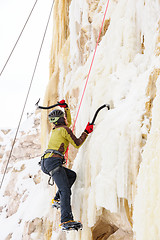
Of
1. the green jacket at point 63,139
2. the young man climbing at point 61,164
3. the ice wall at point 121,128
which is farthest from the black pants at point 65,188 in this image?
the green jacket at point 63,139

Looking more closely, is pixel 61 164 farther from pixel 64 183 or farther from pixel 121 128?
pixel 121 128

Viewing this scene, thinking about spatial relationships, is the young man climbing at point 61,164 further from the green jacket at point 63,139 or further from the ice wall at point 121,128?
the ice wall at point 121,128

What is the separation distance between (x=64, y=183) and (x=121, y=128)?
100 centimetres

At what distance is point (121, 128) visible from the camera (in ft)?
8.22

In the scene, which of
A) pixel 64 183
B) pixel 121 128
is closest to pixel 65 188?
pixel 64 183

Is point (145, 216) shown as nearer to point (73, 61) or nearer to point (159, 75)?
point (159, 75)

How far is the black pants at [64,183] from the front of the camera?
2812 millimetres

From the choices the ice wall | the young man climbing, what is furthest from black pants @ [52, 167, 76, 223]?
the ice wall

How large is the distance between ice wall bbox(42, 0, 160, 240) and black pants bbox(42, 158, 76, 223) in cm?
15

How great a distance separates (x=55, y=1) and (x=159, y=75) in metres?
5.76

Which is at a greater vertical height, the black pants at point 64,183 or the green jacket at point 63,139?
the green jacket at point 63,139

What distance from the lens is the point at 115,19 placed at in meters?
3.52

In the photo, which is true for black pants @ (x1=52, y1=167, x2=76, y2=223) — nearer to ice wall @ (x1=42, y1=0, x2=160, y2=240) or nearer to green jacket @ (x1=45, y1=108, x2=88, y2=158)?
ice wall @ (x1=42, y1=0, x2=160, y2=240)

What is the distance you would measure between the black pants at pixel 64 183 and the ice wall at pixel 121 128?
15cm
